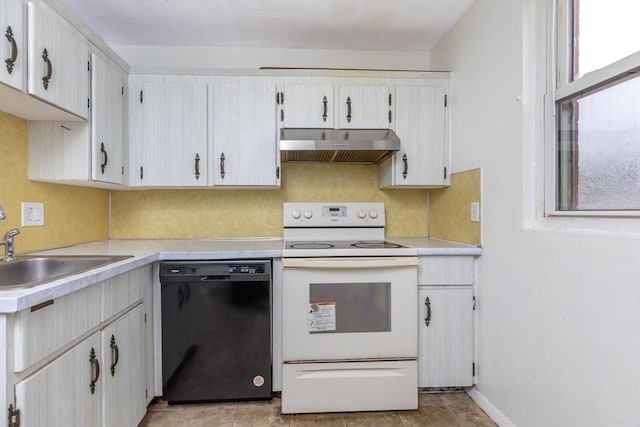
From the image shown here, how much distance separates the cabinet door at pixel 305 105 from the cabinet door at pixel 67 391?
63.5 inches

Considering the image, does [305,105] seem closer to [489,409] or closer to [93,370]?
[93,370]

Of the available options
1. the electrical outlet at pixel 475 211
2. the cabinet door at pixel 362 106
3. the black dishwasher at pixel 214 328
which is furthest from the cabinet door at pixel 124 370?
the electrical outlet at pixel 475 211

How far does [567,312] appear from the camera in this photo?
4.55ft

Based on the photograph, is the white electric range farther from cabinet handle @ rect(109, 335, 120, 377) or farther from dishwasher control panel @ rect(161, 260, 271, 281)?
cabinet handle @ rect(109, 335, 120, 377)

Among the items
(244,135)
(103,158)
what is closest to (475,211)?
(244,135)

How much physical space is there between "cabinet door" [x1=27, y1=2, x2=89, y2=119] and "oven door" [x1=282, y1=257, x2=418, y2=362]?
1.30 metres

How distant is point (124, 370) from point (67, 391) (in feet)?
1.40

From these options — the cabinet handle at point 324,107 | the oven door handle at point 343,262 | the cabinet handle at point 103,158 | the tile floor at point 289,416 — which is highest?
the cabinet handle at point 324,107

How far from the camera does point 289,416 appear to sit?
194 cm

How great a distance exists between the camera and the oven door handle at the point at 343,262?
6.37 feet

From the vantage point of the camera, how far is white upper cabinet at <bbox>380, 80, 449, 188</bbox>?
241 centimetres

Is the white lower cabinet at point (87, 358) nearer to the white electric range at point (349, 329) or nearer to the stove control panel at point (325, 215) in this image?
the white electric range at point (349, 329)

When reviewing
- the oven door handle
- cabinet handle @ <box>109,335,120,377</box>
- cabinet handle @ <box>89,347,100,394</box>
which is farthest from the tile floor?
the oven door handle

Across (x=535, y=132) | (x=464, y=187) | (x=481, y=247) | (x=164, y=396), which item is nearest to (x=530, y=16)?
(x=535, y=132)
